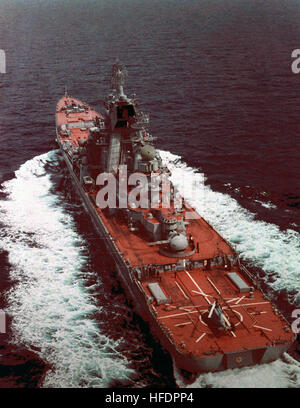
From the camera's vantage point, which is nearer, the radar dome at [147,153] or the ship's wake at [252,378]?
the ship's wake at [252,378]

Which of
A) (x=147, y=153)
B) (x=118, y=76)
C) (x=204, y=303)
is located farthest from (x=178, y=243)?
(x=118, y=76)

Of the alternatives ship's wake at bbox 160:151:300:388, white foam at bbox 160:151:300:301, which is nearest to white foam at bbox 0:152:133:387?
ship's wake at bbox 160:151:300:388

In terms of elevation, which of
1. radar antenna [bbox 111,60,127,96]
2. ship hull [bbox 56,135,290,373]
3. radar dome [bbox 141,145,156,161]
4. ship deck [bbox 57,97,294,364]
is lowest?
ship hull [bbox 56,135,290,373]

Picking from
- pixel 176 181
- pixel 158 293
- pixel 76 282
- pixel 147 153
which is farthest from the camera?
pixel 176 181

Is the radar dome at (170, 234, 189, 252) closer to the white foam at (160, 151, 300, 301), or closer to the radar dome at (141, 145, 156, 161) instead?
the white foam at (160, 151, 300, 301)

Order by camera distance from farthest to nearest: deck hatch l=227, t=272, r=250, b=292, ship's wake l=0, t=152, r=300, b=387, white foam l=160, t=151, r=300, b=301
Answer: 1. white foam l=160, t=151, r=300, b=301
2. deck hatch l=227, t=272, r=250, b=292
3. ship's wake l=0, t=152, r=300, b=387

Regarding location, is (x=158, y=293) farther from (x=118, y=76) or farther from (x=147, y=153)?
(x=118, y=76)

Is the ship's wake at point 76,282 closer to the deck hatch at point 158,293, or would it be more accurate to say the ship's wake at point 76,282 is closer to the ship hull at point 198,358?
the ship hull at point 198,358

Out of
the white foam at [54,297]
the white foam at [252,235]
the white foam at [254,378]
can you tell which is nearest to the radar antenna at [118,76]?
the white foam at [252,235]
